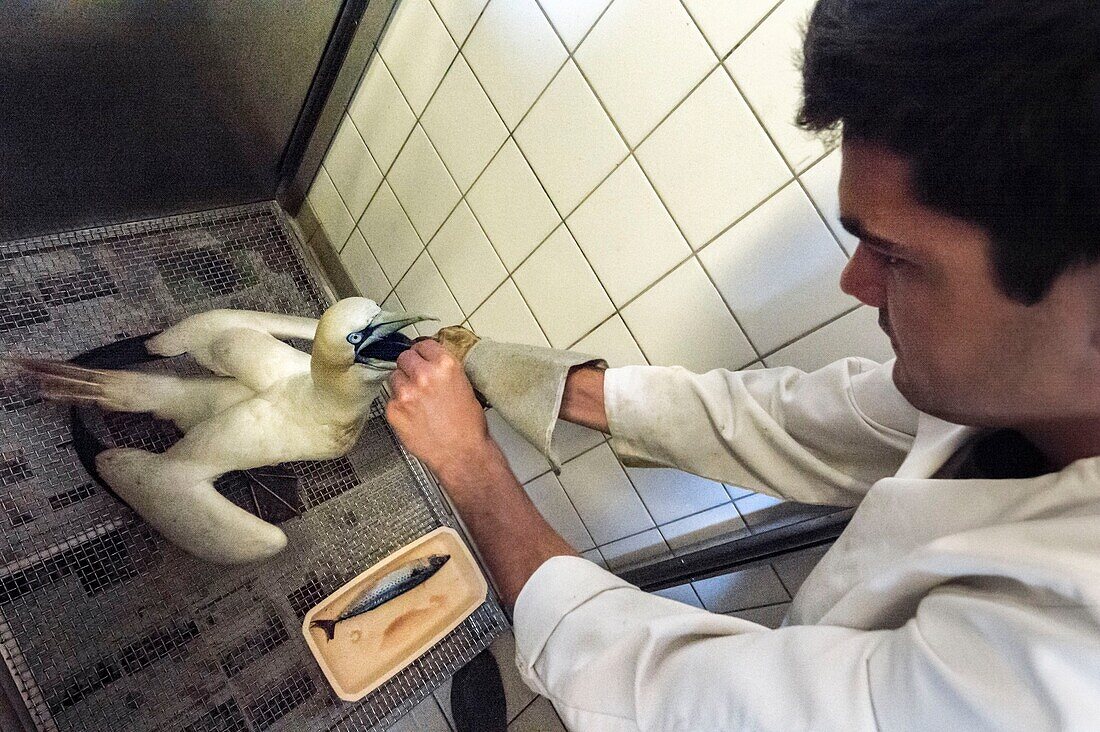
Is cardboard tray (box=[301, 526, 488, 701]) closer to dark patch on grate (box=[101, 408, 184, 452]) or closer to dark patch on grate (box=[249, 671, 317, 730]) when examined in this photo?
dark patch on grate (box=[249, 671, 317, 730])

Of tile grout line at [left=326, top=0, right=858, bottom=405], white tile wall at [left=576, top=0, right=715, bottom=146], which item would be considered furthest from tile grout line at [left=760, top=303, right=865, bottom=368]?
white tile wall at [left=576, top=0, right=715, bottom=146]

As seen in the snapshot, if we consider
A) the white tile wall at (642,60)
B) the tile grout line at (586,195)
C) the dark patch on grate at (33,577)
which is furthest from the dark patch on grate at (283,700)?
the white tile wall at (642,60)

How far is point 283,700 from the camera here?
0.99 m

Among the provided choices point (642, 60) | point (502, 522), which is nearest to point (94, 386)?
point (502, 522)

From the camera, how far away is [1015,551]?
16.0 inches

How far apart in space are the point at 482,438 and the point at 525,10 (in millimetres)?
671

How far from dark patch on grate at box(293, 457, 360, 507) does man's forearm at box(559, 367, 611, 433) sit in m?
0.53

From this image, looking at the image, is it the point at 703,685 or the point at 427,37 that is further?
the point at 427,37

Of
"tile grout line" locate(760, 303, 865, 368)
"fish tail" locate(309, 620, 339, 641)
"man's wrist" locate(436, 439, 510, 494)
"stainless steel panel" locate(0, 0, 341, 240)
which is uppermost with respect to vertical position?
"stainless steel panel" locate(0, 0, 341, 240)

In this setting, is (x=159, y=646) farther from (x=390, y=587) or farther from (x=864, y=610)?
(x=864, y=610)

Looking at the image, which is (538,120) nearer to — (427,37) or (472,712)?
(427,37)

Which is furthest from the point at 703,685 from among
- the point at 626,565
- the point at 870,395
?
the point at 626,565

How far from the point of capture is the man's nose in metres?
0.50

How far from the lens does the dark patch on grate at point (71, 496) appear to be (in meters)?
0.93
